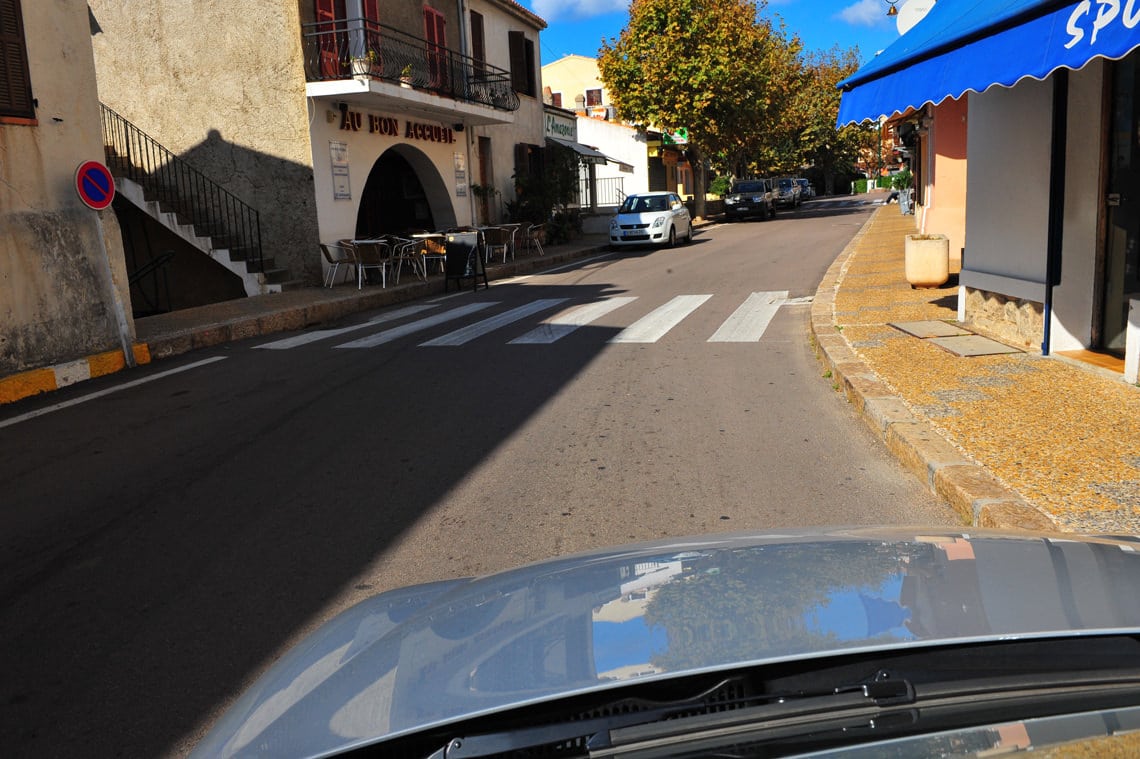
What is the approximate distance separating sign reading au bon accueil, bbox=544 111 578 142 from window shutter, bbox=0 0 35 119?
73.9 ft

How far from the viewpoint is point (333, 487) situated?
564cm

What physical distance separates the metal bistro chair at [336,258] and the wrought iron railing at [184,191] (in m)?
1.23

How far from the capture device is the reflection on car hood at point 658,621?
1592 millimetres

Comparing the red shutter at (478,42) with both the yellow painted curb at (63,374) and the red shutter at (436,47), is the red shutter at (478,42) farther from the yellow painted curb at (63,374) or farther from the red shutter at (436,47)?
the yellow painted curb at (63,374)

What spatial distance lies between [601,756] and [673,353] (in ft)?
27.8

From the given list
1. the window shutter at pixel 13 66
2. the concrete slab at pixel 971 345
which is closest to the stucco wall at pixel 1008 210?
the concrete slab at pixel 971 345

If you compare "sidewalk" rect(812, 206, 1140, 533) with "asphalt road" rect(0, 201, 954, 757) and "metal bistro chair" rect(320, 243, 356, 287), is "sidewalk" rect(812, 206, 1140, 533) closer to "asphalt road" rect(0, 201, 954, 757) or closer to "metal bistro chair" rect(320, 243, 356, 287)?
"asphalt road" rect(0, 201, 954, 757)

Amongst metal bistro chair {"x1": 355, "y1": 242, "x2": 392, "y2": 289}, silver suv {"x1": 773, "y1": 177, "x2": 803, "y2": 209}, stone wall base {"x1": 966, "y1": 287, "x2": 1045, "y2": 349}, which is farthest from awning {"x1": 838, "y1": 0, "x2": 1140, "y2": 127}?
silver suv {"x1": 773, "y1": 177, "x2": 803, "y2": 209}

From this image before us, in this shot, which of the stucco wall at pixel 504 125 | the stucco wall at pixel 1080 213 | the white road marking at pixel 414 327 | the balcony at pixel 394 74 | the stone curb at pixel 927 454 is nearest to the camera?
the stone curb at pixel 927 454

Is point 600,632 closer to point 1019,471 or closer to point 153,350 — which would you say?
point 1019,471

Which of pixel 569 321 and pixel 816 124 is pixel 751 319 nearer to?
pixel 569 321

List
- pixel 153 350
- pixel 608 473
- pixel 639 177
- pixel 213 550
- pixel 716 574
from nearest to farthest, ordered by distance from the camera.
A: pixel 716 574 < pixel 213 550 < pixel 608 473 < pixel 153 350 < pixel 639 177

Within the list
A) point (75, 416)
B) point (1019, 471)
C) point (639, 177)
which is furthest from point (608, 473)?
point (639, 177)

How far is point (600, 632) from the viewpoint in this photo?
178 centimetres
